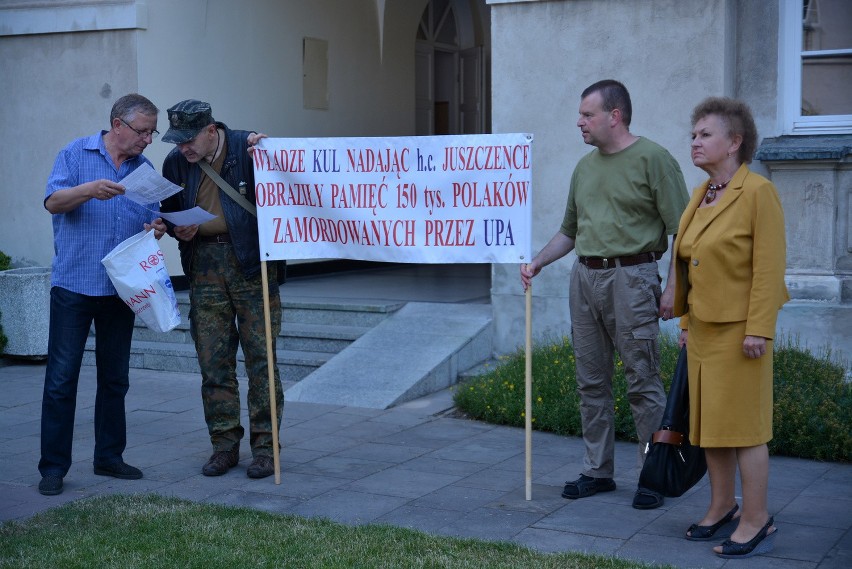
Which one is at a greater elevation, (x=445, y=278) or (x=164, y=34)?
(x=164, y=34)

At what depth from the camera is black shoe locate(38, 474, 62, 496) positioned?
19.8 ft

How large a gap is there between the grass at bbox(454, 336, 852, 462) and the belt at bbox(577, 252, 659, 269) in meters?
1.74

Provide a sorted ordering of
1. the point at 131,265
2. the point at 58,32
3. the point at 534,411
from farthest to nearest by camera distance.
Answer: the point at 58,32 < the point at 534,411 < the point at 131,265

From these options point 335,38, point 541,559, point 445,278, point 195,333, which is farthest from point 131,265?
point 335,38

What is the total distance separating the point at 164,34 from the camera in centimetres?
1127

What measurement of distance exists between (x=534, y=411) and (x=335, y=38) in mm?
7633

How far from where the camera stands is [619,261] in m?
5.62

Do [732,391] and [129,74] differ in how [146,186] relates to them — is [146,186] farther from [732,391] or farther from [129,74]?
[129,74]

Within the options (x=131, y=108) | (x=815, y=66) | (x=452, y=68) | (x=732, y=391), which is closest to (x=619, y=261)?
(x=732, y=391)

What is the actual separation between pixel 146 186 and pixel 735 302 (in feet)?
10.1

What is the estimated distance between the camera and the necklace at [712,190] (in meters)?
4.92

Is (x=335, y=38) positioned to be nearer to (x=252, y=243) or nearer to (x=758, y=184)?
(x=252, y=243)

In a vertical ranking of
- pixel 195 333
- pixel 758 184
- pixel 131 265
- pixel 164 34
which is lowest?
pixel 195 333

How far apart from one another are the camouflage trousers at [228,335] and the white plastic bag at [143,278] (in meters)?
0.24
